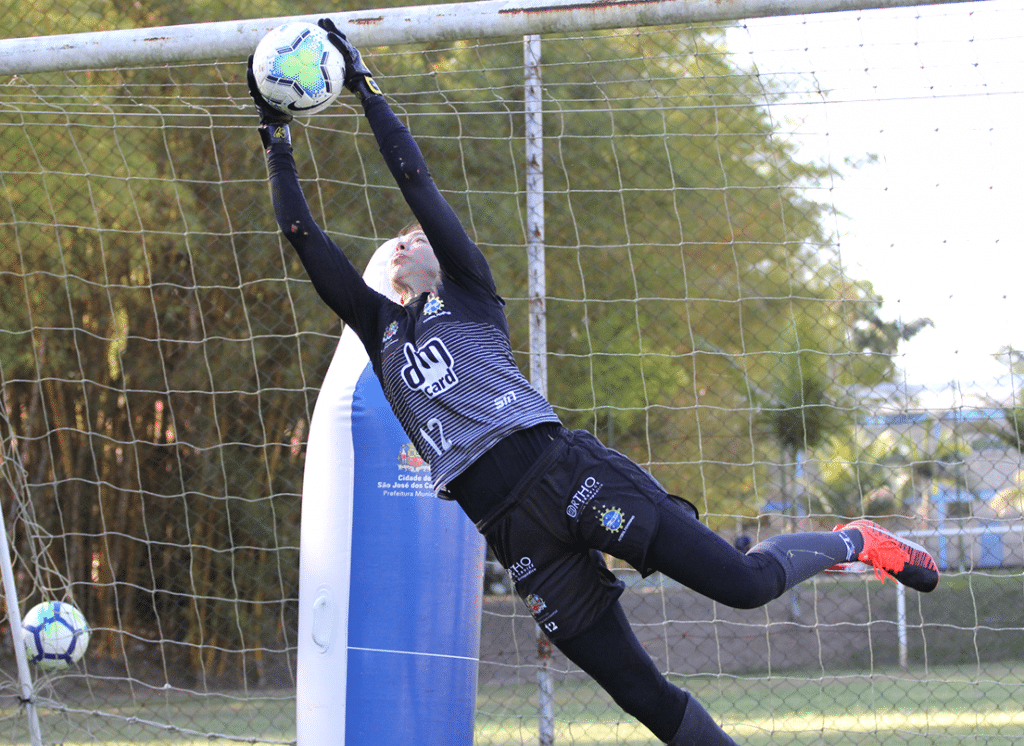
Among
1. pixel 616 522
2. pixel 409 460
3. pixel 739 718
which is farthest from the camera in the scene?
pixel 739 718

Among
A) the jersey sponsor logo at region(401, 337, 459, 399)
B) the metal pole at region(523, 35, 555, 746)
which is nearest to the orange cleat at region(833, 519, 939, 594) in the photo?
the jersey sponsor logo at region(401, 337, 459, 399)

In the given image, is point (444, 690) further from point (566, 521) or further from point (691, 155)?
point (691, 155)

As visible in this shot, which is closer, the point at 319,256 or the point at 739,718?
the point at 319,256

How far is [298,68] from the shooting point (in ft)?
8.87

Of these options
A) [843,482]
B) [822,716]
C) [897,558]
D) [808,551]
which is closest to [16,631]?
[808,551]

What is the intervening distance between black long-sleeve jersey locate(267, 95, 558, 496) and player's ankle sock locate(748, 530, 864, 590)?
2.45 ft

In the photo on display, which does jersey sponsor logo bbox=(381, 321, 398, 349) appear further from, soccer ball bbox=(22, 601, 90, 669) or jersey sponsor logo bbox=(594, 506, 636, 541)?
Result: soccer ball bbox=(22, 601, 90, 669)

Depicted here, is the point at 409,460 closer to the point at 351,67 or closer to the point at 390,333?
the point at 390,333

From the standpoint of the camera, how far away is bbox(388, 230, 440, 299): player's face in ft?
9.16

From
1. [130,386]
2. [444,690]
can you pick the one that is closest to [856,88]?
[444,690]

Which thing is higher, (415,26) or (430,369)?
(415,26)

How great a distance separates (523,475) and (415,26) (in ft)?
7.27

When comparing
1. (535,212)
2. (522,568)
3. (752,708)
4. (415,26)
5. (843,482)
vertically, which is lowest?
(752,708)

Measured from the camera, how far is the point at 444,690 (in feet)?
11.1
